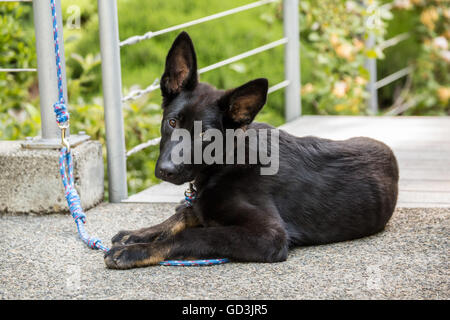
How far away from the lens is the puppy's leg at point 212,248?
2.24m

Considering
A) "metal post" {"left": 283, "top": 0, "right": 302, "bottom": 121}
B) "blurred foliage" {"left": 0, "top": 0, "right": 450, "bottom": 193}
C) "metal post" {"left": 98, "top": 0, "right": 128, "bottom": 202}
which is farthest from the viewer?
"blurred foliage" {"left": 0, "top": 0, "right": 450, "bottom": 193}

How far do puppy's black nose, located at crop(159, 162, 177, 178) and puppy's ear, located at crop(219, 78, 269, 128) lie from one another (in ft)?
0.95

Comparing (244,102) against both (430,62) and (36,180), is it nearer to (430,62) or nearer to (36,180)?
(36,180)

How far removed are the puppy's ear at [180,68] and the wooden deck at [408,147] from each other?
0.82m

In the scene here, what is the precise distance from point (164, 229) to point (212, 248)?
35 centimetres

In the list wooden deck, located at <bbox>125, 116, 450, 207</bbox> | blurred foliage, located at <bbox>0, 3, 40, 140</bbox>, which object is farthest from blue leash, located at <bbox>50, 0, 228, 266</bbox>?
blurred foliage, located at <bbox>0, 3, 40, 140</bbox>

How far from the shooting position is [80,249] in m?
2.49

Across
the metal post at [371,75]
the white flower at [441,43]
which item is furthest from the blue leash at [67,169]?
the white flower at [441,43]

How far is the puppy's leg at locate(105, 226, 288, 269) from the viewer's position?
7.35ft

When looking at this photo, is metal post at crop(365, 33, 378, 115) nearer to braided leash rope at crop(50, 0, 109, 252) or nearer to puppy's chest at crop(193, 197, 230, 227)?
braided leash rope at crop(50, 0, 109, 252)

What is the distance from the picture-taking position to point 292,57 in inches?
189

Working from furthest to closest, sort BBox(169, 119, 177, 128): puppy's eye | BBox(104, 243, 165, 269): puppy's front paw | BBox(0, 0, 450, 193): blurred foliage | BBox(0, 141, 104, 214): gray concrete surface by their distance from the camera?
BBox(0, 0, 450, 193): blurred foliage, BBox(0, 141, 104, 214): gray concrete surface, BBox(169, 119, 177, 128): puppy's eye, BBox(104, 243, 165, 269): puppy's front paw

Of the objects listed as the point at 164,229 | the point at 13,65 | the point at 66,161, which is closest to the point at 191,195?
the point at 164,229
